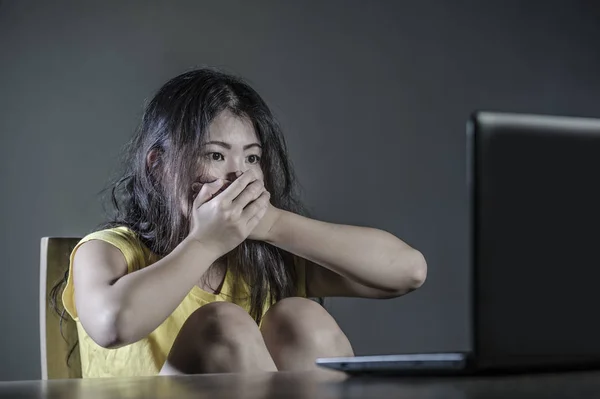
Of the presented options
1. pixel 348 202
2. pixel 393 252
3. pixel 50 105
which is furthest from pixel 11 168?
pixel 393 252

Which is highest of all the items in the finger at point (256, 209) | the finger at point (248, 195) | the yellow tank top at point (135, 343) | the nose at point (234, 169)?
the nose at point (234, 169)

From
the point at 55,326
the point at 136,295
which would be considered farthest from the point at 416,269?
the point at 55,326

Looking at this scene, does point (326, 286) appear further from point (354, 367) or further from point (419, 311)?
point (419, 311)

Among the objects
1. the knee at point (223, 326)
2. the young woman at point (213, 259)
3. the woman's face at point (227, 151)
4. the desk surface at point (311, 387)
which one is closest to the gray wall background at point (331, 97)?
the young woman at point (213, 259)

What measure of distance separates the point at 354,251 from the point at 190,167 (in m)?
0.31

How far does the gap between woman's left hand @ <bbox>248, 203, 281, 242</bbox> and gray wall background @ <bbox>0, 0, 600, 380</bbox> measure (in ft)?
4.21

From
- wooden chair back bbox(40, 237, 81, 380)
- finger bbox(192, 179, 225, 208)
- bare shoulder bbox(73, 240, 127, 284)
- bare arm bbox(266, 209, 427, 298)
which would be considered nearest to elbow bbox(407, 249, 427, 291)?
bare arm bbox(266, 209, 427, 298)

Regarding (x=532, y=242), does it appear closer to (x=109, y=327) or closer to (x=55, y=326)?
(x=109, y=327)

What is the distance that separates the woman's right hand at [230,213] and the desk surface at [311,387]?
0.59 m

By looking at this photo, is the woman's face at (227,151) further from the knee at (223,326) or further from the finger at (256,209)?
the knee at (223,326)

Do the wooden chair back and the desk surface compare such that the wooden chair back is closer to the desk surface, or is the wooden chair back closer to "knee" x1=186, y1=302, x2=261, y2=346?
"knee" x1=186, y1=302, x2=261, y2=346

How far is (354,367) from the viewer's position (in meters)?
0.58

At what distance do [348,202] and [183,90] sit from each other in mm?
1278

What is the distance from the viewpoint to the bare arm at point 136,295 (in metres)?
1.06
